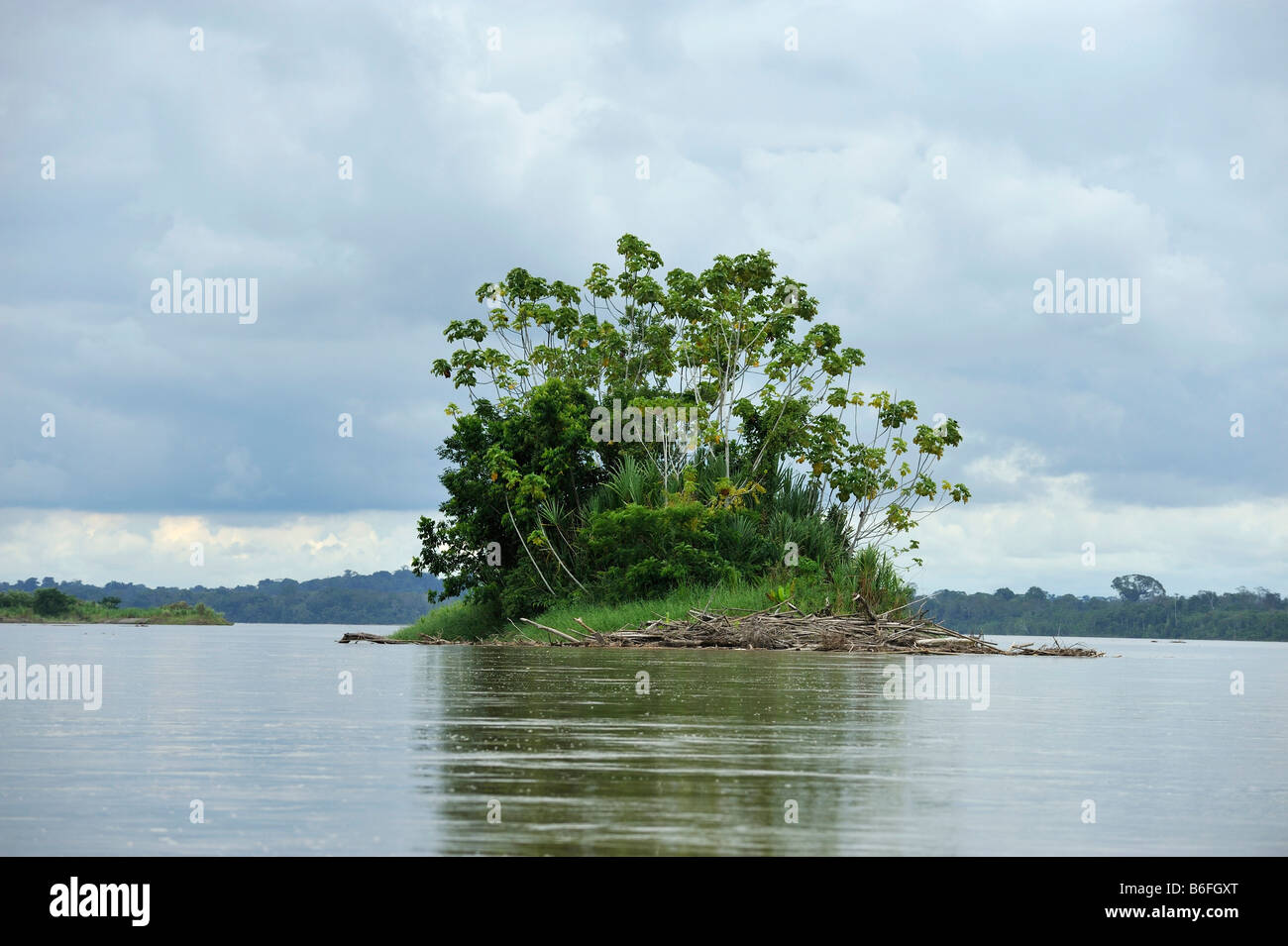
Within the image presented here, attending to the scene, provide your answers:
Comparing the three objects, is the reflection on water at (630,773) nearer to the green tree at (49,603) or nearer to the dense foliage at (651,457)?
the dense foliage at (651,457)

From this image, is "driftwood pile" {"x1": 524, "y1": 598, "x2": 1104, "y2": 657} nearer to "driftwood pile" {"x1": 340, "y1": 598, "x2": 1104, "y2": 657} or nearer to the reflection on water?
"driftwood pile" {"x1": 340, "y1": 598, "x2": 1104, "y2": 657}

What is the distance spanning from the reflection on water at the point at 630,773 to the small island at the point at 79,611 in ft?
276

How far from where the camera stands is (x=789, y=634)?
26.5 m

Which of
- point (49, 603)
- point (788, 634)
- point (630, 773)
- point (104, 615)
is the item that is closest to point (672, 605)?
point (788, 634)

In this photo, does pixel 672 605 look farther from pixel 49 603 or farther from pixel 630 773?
pixel 49 603

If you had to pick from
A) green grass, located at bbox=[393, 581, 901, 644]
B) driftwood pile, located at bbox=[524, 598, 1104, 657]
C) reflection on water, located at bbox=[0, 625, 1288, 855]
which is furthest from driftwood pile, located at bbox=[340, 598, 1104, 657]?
reflection on water, located at bbox=[0, 625, 1288, 855]

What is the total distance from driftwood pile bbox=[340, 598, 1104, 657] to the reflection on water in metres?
13.0

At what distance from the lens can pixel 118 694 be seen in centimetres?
1234

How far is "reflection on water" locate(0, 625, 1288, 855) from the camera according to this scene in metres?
4.79

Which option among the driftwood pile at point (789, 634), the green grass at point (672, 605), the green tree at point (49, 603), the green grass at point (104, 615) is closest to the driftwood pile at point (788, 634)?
the driftwood pile at point (789, 634)

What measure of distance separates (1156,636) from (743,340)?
6402 centimetres

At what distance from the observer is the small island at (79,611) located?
3462 inches
